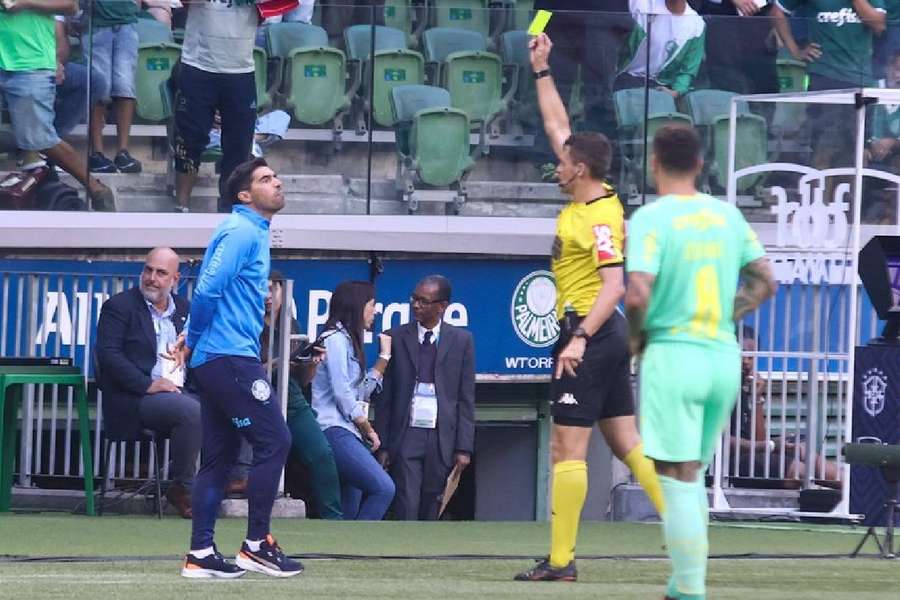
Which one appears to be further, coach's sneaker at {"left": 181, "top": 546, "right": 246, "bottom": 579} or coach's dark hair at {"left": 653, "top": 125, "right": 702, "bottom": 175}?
coach's sneaker at {"left": 181, "top": 546, "right": 246, "bottom": 579}

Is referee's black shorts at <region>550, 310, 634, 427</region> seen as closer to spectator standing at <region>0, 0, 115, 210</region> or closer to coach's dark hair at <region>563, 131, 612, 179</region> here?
coach's dark hair at <region>563, 131, 612, 179</region>

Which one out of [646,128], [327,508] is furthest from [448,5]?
[327,508]

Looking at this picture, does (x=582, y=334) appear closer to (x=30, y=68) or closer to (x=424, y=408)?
(x=424, y=408)

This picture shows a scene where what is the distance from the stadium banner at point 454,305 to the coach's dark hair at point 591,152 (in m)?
4.36

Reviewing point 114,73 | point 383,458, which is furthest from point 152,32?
point 383,458

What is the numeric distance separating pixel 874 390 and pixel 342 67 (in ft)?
→ 15.6

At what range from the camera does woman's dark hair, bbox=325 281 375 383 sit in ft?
42.9

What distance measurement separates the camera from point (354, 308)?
13094mm

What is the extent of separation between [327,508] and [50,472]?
1965 mm

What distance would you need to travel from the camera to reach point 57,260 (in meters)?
13.8

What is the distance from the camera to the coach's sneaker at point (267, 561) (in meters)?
8.66

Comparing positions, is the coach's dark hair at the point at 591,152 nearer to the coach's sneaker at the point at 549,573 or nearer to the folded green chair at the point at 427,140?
the coach's sneaker at the point at 549,573

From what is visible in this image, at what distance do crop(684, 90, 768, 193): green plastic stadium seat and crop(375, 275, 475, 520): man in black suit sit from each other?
93.1 inches

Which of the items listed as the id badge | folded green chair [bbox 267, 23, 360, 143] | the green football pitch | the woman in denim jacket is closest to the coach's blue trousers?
the green football pitch
